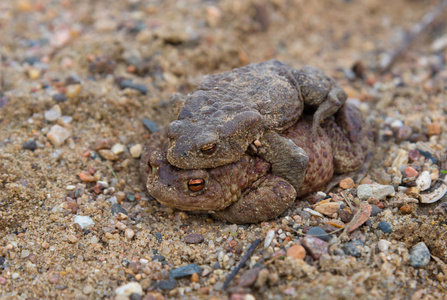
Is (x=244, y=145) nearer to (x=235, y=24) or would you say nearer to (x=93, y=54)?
(x=93, y=54)

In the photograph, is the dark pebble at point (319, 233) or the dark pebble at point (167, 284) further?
the dark pebble at point (319, 233)

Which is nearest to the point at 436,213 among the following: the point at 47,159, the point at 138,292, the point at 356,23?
the point at 138,292

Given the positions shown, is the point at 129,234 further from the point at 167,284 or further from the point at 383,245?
the point at 383,245

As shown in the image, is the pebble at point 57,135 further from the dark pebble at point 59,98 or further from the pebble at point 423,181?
the pebble at point 423,181

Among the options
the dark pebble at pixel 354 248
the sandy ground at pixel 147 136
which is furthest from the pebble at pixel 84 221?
the dark pebble at pixel 354 248

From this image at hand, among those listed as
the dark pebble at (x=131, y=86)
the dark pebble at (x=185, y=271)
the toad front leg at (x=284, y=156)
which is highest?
the toad front leg at (x=284, y=156)

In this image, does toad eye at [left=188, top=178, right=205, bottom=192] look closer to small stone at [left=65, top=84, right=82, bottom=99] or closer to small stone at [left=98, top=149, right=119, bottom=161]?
small stone at [left=98, top=149, right=119, bottom=161]
